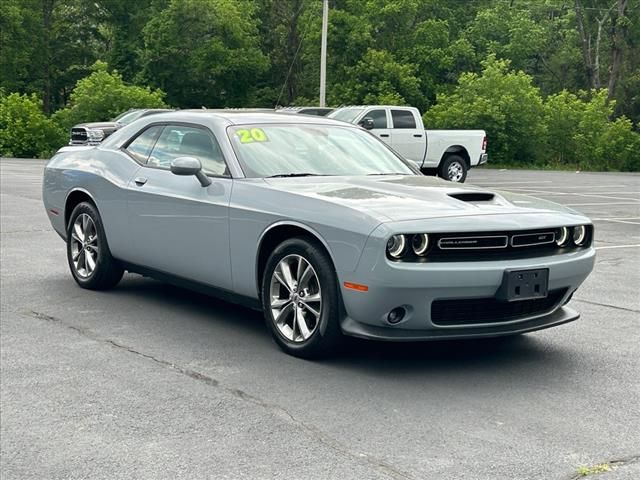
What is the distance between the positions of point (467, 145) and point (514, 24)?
40.4 meters

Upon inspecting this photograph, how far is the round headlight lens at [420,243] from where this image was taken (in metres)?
5.13

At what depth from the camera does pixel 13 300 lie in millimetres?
7324

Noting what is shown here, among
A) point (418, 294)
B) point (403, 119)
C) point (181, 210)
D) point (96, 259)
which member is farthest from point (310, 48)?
point (418, 294)

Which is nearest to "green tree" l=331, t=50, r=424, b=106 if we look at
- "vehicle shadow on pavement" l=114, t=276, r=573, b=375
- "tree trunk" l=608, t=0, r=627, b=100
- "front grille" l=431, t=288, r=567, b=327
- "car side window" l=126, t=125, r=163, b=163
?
"tree trunk" l=608, t=0, r=627, b=100

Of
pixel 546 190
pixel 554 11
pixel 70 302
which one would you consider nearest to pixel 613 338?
pixel 70 302

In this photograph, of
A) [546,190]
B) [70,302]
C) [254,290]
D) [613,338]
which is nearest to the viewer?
[254,290]

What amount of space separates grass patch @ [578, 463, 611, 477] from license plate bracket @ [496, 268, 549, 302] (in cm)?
143

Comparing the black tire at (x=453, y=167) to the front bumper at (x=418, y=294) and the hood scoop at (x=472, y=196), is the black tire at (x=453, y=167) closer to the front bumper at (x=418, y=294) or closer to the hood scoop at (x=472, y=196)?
the hood scoop at (x=472, y=196)

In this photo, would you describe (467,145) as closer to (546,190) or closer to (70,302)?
(546,190)

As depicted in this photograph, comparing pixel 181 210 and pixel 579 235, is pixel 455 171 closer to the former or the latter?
pixel 181 210

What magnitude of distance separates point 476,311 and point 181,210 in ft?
7.79

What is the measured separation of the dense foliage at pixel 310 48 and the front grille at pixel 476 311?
43.1 metres

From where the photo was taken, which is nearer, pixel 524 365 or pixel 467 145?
pixel 524 365

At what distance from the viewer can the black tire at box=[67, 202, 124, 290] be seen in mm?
7512
